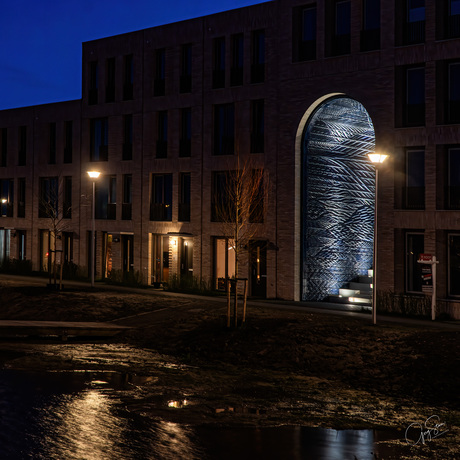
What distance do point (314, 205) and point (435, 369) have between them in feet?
46.3

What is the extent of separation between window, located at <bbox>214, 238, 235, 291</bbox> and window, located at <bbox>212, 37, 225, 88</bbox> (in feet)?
23.6

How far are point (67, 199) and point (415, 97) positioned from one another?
21.6 m

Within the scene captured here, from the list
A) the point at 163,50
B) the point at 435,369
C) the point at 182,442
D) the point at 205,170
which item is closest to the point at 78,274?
the point at 205,170

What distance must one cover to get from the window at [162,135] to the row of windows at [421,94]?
41.7 ft

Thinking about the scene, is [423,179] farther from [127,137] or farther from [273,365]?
[127,137]

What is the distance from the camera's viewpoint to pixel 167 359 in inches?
730

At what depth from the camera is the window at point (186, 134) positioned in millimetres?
34125

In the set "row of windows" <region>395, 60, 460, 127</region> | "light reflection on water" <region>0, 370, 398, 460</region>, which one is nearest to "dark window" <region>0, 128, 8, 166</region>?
"row of windows" <region>395, 60, 460, 127</region>

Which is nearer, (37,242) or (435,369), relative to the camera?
(435,369)

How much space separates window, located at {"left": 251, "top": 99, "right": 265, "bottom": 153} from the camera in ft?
102

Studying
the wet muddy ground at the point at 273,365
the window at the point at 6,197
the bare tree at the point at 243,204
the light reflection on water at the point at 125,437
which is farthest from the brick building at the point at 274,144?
the light reflection on water at the point at 125,437

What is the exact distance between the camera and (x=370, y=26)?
2766cm

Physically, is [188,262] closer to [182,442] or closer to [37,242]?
[37,242]

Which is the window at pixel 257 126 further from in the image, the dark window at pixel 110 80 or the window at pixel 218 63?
the dark window at pixel 110 80
